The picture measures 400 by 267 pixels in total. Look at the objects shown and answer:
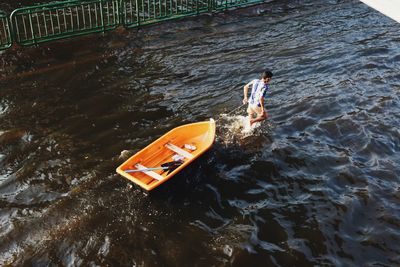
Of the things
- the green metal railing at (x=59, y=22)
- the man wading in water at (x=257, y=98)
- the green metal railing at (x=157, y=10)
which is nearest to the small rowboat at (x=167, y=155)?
the man wading in water at (x=257, y=98)

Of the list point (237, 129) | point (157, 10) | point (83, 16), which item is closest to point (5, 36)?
point (83, 16)

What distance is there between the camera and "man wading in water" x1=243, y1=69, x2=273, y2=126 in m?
11.7

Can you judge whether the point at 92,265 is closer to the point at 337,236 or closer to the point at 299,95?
the point at 337,236

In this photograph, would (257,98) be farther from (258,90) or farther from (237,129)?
(237,129)

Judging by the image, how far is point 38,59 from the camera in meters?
15.3

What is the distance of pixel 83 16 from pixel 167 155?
831 cm

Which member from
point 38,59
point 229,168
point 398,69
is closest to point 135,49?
point 38,59

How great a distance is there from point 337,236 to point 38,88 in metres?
9.90

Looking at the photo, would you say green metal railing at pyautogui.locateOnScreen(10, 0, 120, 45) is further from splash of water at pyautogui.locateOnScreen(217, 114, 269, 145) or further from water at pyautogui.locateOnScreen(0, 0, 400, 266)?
splash of water at pyautogui.locateOnScreen(217, 114, 269, 145)

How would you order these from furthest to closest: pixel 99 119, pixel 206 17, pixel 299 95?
pixel 206 17
pixel 299 95
pixel 99 119

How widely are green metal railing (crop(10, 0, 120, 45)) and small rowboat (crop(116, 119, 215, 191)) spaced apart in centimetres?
754

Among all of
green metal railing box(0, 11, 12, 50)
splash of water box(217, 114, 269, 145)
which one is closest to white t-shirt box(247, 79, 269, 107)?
splash of water box(217, 114, 269, 145)

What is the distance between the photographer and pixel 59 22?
56.3ft

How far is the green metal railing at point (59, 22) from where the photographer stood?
1529cm
